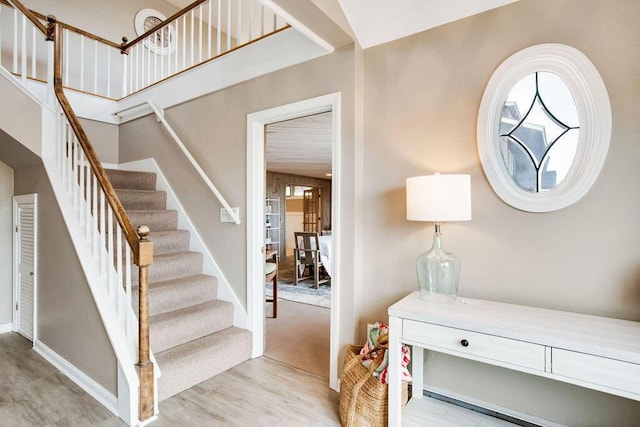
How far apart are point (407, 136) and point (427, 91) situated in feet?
0.96

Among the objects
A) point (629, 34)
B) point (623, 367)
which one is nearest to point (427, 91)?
point (629, 34)

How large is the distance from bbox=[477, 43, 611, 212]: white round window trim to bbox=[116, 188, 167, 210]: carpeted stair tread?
3.13m

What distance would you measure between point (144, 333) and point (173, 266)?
103 cm

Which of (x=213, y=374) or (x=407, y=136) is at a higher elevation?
(x=407, y=136)

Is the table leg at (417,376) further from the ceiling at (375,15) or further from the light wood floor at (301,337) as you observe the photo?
the ceiling at (375,15)

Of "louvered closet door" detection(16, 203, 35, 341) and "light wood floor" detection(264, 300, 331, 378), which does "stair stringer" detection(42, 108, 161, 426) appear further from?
"light wood floor" detection(264, 300, 331, 378)

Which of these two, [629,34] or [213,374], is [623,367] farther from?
[213,374]

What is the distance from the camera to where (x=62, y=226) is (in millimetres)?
2555

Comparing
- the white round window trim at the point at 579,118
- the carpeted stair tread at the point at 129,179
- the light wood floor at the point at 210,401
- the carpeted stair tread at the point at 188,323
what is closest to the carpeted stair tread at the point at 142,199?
the carpeted stair tread at the point at 129,179

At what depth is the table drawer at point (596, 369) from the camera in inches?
46.1

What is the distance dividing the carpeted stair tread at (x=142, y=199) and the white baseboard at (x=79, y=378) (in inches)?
55.8

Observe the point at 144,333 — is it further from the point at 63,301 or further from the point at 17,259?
the point at 17,259

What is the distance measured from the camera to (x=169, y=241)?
3115mm

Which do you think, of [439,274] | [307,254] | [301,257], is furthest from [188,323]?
[301,257]
